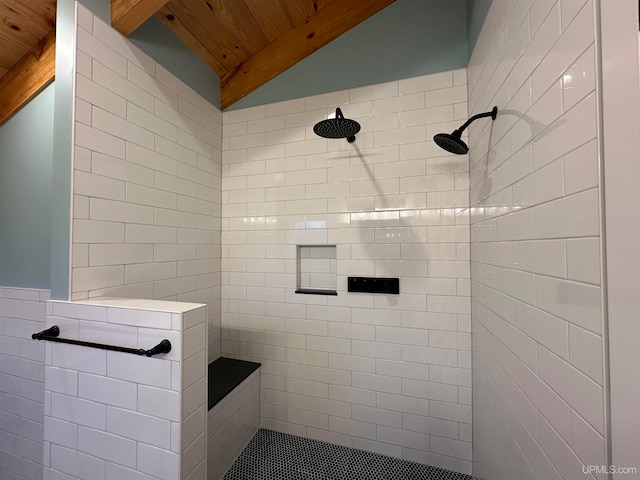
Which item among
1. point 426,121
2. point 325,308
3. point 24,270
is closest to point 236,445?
point 325,308

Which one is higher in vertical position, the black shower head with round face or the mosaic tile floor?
the black shower head with round face

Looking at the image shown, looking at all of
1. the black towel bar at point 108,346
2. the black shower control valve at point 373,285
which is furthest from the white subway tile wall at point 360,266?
the black towel bar at point 108,346

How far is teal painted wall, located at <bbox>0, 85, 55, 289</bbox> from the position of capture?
1.36m

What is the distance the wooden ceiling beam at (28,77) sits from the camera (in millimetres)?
1341

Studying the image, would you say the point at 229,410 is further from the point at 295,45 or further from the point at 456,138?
the point at 295,45

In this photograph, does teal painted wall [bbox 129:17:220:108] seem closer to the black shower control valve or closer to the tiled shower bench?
the black shower control valve

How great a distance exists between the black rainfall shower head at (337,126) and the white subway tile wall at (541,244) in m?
0.63

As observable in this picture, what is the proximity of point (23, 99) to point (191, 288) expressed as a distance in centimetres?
143

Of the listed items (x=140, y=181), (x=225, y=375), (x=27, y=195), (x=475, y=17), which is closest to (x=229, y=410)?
(x=225, y=375)

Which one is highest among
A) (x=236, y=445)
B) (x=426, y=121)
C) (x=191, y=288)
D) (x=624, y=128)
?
(x=426, y=121)

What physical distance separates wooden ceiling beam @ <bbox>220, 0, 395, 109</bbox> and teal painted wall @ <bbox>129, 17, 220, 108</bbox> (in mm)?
134

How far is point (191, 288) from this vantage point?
1.66m

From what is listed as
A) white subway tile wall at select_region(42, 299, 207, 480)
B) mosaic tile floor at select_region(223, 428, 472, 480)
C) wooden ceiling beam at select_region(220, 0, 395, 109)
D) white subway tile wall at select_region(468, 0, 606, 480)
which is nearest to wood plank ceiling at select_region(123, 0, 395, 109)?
wooden ceiling beam at select_region(220, 0, 395, 109)

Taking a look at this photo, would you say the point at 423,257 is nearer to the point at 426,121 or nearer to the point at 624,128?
the point at 426,121
